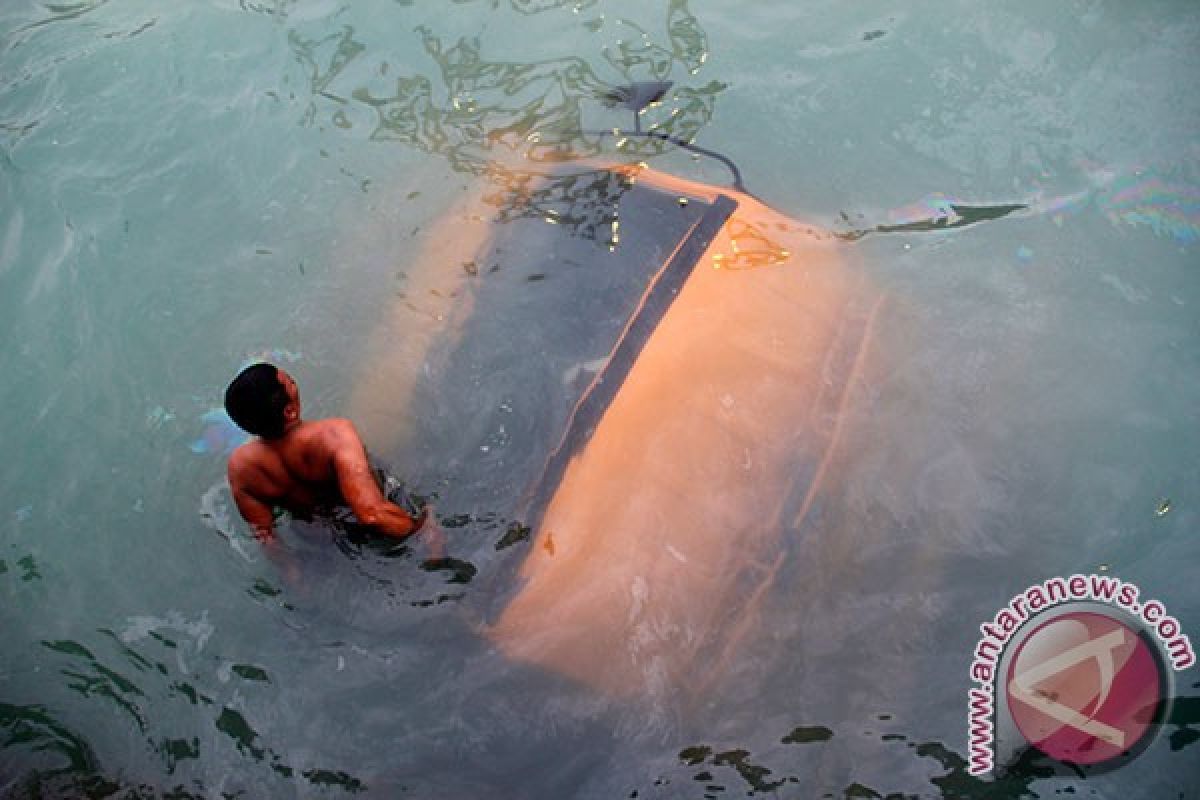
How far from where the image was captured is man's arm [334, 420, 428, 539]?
314 cm

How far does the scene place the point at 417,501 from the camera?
12.1ft

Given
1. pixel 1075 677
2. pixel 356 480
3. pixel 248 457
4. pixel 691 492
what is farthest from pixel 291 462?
pixel 1075 677

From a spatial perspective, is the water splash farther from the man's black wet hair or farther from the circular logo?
the circular logo

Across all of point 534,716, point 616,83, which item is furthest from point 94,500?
point 616,83

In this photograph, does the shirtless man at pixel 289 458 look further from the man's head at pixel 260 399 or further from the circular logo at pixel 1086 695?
the circular logo at pixel 1086 695

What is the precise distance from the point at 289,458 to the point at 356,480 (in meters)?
0.28

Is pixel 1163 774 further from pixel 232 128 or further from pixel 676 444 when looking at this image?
pixel 232 128

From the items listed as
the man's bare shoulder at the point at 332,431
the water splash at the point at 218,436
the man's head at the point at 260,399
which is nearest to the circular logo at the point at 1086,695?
the man's bare shoulder at the point at 332,431


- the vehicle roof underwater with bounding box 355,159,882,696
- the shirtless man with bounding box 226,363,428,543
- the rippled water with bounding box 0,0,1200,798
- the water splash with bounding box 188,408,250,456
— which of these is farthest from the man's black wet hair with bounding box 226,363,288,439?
the water splash with bounding box 188,408,250,456

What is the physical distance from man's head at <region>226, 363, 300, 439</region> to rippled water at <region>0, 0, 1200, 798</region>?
74 cm

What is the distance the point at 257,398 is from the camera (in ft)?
9.62

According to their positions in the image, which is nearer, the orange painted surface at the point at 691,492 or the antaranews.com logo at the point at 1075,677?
the antaranews.com logo at the point at 1075,677

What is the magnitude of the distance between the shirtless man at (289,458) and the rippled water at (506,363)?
341mm

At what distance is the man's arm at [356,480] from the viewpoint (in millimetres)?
3139
